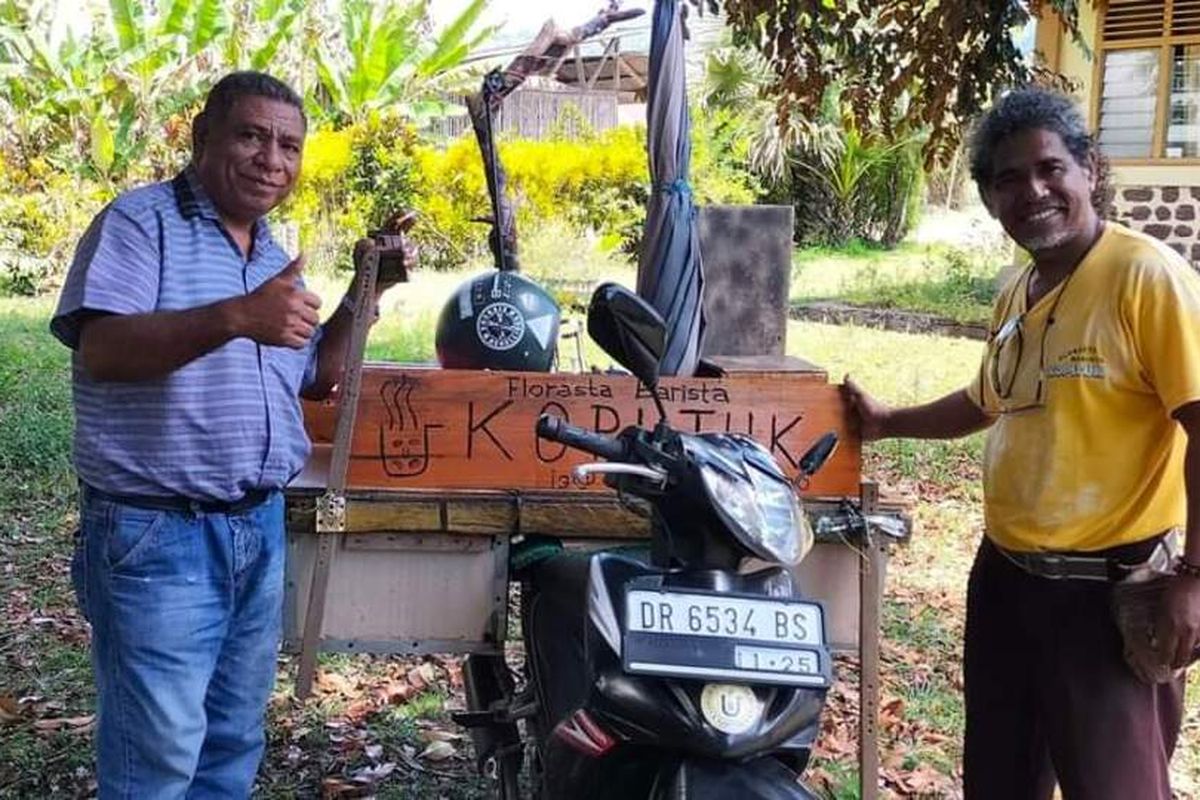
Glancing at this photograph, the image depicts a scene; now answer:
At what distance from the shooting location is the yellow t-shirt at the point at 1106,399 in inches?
88.4

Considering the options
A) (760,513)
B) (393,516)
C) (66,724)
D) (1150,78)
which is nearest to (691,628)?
(760,513)

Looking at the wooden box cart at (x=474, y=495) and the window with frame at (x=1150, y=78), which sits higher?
the window with frame at (x=1150, y=78)

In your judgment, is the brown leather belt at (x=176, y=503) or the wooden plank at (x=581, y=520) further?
the wooden plank at (x=581, y=520)

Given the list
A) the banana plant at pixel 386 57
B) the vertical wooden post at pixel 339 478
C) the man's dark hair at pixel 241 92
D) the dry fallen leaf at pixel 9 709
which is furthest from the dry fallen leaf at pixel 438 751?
the banana plant at pixel 386 57

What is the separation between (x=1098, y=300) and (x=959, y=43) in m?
1.90

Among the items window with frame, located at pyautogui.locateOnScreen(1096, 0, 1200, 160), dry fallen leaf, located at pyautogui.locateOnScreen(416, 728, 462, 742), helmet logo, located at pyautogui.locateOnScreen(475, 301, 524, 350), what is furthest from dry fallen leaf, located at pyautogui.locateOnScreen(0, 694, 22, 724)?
window with frame, located at pyautogui.locateOnScreen(1096, 0, 1200, 160)

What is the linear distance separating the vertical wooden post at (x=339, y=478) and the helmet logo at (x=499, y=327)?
0.35 m

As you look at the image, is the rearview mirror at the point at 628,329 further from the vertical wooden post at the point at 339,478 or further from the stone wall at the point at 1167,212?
the stone wall at the point at 1167,212

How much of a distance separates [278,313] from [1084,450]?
4.95 ft

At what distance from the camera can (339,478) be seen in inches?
104

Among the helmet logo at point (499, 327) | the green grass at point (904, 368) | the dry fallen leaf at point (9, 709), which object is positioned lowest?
the dry fallen leaf at point (9, 709)

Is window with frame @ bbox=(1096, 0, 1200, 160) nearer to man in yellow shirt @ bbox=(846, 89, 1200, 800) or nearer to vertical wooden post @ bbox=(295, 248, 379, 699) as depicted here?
man in yellow shirt @ bbox=(846, 89, 1200, 800)

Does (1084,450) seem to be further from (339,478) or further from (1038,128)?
(339,478)

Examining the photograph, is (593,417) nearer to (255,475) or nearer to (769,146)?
(255,475)
